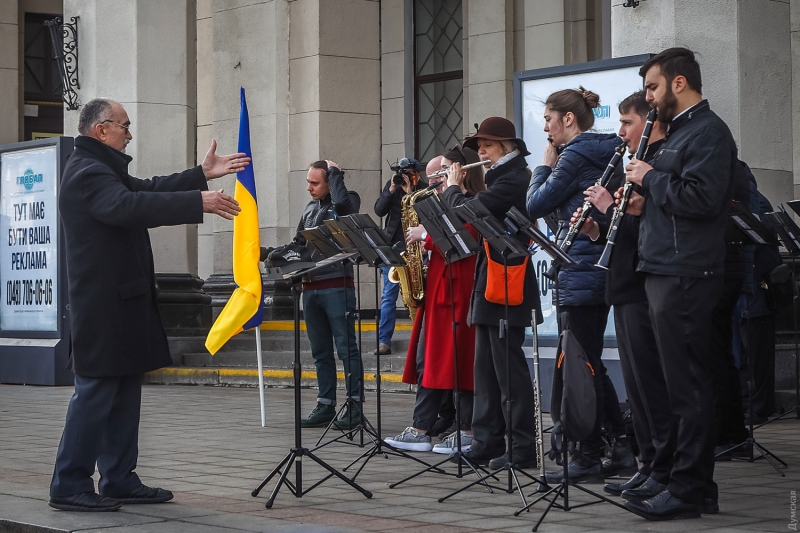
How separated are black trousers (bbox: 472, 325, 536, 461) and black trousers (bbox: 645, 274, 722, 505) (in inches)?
61.2

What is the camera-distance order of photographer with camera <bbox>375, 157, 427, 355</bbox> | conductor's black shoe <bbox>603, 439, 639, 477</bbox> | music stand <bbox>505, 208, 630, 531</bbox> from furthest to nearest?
photographer with camera <bbox>375, 157, 427, 355</bbox>
conductor's black shoe <bbox>603, 439, 639, 477</bbox>
music stand <bbox>505, 208, 630, 531</bbox>

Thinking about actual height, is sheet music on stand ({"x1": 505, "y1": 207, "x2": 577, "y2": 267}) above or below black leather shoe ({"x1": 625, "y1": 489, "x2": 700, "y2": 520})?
above

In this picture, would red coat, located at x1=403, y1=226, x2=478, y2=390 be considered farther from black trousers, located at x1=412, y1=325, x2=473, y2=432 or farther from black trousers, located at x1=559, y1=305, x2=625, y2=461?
black trousers, located at x1=559, y1=305, x2=625, y2=461

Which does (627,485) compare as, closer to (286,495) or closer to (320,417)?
(286,495)

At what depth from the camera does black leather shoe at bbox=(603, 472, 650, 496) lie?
21.4 ft

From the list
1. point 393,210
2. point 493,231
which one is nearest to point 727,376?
point 493,231

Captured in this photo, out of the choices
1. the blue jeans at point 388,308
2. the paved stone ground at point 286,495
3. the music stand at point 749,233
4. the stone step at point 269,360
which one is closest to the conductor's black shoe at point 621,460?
the paved stone ground at point 286,495

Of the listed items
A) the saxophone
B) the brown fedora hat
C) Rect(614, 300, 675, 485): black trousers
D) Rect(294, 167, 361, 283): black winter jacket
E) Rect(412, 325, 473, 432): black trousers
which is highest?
the brown fedora hat

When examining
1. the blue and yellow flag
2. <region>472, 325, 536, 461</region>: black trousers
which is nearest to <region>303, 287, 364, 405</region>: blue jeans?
the blue and yellow flag

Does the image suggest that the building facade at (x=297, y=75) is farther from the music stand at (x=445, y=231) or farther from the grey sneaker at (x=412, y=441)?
the music stand at (x=445, y=231)

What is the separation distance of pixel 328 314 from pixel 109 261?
356 centimetres

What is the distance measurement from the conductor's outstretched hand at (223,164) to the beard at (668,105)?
225cm

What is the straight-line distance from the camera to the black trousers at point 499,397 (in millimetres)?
7582

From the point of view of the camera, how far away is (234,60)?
1645 cm
